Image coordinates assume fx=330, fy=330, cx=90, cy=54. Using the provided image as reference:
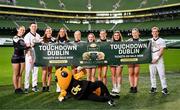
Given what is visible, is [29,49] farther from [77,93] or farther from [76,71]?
[77,93]

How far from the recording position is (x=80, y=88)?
29.8 ft

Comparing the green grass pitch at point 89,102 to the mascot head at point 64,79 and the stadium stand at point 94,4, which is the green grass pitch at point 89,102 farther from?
the stadium stand at point 94,4

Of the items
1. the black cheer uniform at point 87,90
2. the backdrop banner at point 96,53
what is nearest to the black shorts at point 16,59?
the backdrop banner at point 96,53

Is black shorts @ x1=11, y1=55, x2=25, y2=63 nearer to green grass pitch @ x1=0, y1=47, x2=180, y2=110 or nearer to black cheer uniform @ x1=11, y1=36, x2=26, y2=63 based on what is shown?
black cheer uniform @ x1=11, y1=36, x2=26, y2=63

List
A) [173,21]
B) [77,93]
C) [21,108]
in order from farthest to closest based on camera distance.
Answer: [173,21] → [77,93] → [21,108]

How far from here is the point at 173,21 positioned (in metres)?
50.1

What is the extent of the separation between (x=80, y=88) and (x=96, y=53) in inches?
56.7

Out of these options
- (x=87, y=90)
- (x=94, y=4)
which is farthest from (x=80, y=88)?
(x=94, y=4)

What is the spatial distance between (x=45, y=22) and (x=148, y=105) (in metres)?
46.8

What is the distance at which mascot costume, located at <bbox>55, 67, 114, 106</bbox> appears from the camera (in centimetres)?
883

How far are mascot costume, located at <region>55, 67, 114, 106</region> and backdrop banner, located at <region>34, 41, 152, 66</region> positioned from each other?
0.58 m

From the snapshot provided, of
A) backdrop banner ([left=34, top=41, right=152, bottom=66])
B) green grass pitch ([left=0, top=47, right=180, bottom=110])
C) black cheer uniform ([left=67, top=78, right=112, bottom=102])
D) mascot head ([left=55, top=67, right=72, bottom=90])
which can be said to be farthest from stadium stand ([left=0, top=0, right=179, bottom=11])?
black cheer uniform ([left=67, top=78, right=112, bottom=102])

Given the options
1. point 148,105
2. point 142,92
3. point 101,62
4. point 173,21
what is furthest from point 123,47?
point 173,21

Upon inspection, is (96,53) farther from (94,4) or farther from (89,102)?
(94,4)
